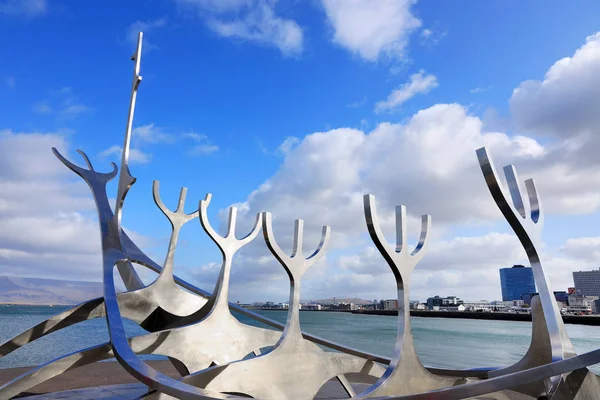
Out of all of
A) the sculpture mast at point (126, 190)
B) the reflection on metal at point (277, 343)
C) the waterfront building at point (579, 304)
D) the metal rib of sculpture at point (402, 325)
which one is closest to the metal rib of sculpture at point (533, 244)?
the reflection on metal at point (277, 343)

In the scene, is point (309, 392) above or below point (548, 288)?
below

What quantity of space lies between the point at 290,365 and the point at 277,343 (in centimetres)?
40

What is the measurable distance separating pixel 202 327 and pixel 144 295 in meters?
1.85

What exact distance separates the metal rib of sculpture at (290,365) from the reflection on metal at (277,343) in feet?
0.05

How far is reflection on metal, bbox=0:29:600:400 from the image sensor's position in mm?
5301

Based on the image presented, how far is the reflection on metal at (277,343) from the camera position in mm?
5301

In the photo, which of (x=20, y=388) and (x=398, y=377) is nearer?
(x=398, y=377)

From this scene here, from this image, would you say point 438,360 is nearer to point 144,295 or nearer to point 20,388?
point 144,295

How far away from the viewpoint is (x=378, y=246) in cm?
630

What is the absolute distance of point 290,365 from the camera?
7.24 meters

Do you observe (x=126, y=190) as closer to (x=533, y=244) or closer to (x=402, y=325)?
(x=402, y=325)

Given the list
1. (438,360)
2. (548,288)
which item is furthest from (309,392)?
(438,360)

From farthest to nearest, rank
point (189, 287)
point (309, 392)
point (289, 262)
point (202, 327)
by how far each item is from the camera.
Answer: point (189, 287) < point (202, 327) < point (289, 262) < point (309, 392)

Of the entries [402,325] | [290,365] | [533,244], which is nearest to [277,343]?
[290,365]
